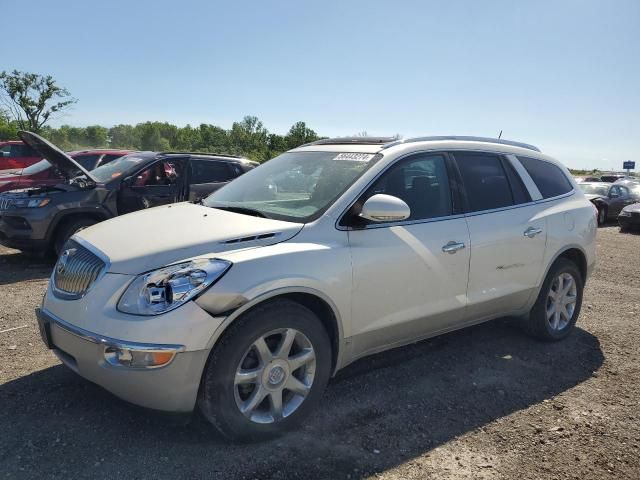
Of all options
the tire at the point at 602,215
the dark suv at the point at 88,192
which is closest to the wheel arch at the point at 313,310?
A: the dark suv at the point at 88,192

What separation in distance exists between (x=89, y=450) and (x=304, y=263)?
1.55 metres

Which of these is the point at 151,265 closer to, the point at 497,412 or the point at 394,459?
the point at 394,459

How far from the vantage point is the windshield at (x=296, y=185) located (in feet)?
11.4

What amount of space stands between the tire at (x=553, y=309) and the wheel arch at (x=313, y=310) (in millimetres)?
2287

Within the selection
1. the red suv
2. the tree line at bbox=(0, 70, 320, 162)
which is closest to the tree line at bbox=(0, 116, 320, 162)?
the tree line at bbox=(0, 70, 320, 162)

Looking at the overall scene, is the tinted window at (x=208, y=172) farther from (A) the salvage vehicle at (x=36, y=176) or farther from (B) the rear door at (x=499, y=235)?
(B) the rear door at (x=499, y=235)

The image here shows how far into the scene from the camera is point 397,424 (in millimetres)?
3299

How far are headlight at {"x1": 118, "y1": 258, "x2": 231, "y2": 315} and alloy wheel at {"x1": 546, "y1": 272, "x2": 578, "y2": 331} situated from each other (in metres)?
3.32

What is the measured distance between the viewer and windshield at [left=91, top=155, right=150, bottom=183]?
7.83 meters

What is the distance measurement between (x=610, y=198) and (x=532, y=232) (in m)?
15.0

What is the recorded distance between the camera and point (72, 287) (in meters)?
3.08

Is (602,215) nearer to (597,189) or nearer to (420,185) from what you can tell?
(597,189)

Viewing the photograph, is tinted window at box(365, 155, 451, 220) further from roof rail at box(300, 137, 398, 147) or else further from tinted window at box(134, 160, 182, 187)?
tinted window at box(134, 160, 182, 187)

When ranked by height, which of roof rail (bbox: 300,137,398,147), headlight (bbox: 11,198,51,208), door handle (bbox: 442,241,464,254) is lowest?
headlight (bbox: 11,198,51,208)
